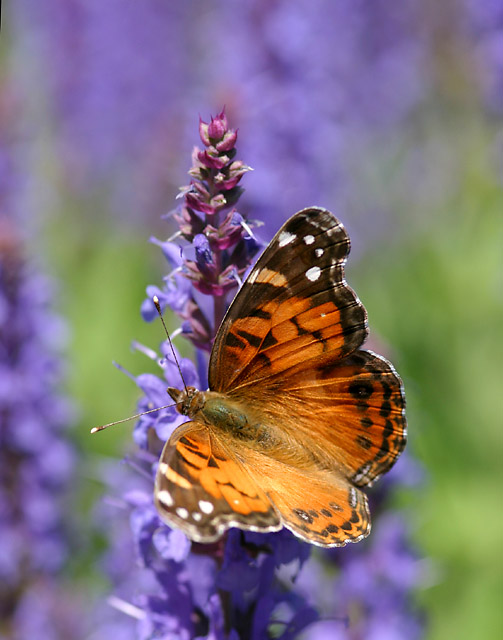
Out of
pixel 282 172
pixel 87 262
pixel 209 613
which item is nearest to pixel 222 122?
pixel 209 613

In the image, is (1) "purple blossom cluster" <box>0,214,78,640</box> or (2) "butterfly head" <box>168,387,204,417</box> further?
(1) "purple blossom cluster" <box>0,214,78,640</box>

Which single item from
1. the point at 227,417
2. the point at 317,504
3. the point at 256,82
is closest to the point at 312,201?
the point at 256,82

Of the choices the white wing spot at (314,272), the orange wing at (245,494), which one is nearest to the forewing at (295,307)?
the white wing spot at (314,272)

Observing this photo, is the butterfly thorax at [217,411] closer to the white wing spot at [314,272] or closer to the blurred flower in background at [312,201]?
the blurred flower in background at [312,201]

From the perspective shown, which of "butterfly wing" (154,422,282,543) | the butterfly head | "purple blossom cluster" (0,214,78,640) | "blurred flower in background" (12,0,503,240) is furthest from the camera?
"blurred flower in background" (12,0,503,240)

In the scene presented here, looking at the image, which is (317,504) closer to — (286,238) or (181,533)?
(181,533)

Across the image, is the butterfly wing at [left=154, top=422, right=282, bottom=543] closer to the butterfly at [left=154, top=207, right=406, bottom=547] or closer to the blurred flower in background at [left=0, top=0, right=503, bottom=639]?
the butterfly at [left=154, top=207, right=406, bottom=547]

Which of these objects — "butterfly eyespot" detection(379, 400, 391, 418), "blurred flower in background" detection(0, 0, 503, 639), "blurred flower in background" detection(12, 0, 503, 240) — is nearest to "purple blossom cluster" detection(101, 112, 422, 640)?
"blurred flower in background" detection(0, 0, 503, 639)
